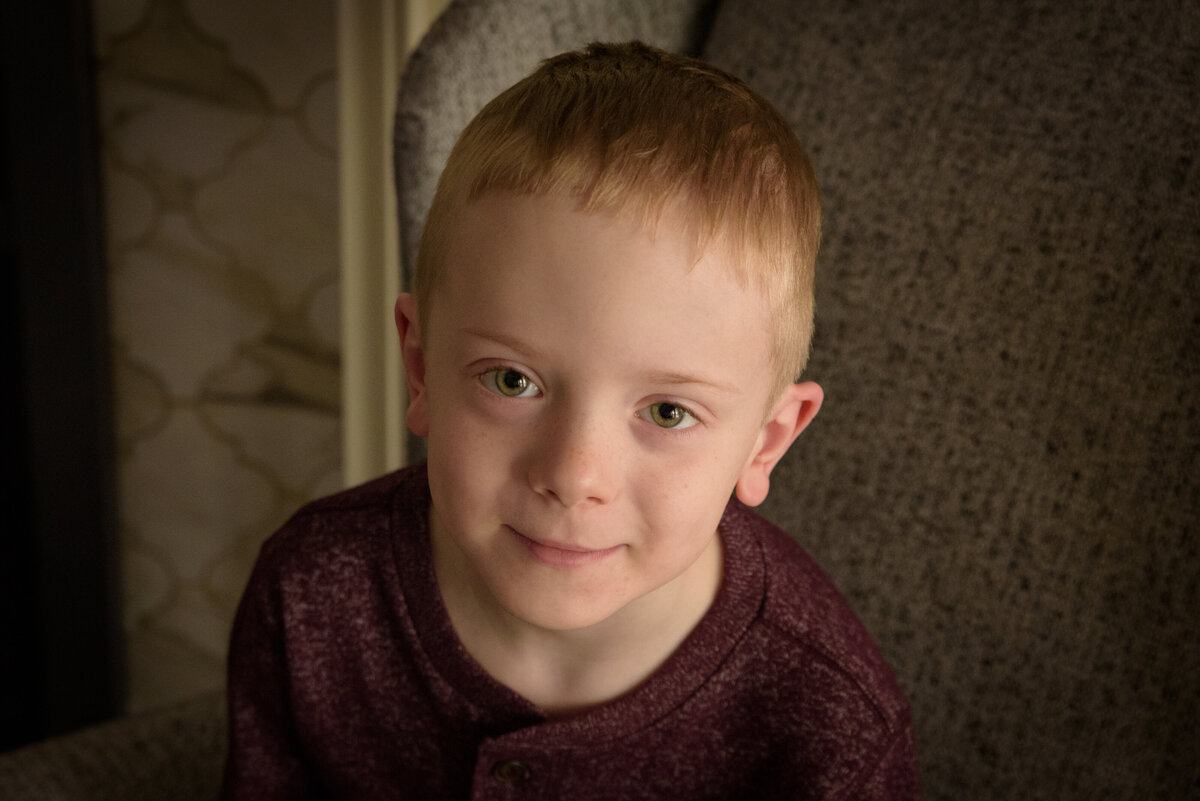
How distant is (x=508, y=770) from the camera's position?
0.56m

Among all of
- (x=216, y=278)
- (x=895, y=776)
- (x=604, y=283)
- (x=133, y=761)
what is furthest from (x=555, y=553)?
(x=216, y=278)

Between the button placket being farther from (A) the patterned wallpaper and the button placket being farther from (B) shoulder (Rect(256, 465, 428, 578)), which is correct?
(A) the patterned wallpaper

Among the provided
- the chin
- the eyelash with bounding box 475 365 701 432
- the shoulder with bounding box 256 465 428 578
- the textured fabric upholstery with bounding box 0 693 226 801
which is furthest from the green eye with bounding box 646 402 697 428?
the textured fabric upholstery with bounding box 0 693 226 801

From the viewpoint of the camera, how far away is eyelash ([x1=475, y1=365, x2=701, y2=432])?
0.46m

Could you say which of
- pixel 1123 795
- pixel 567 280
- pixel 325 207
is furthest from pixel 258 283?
pixel 1123 795

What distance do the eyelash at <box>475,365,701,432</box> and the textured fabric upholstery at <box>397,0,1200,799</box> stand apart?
216 millimetres

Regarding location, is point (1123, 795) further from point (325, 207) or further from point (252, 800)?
point (325, 207)

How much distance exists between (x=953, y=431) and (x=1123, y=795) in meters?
0.25

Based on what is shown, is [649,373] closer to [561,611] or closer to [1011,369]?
[561,611]

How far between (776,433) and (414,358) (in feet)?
0.70

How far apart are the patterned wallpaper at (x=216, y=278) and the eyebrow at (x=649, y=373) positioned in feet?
2.23

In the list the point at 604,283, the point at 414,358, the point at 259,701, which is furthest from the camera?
the point at 259,701

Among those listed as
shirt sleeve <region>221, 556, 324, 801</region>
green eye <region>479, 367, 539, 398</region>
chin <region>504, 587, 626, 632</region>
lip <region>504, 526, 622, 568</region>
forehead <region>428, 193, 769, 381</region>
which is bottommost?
shirt sleeve <region>221, 556, 324, 801</region>

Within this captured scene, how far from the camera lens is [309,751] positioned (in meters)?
0.65
